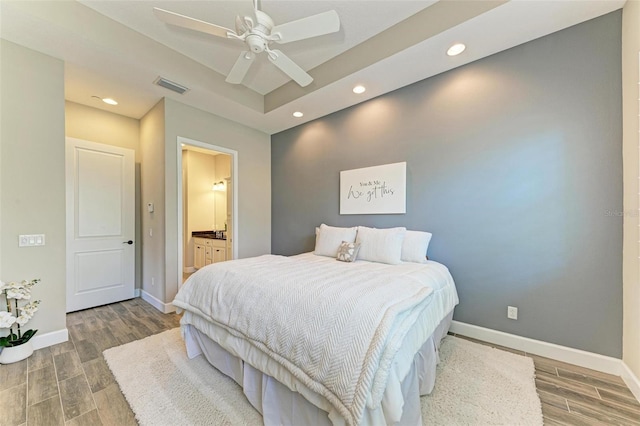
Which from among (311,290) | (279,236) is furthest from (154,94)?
(311,290)

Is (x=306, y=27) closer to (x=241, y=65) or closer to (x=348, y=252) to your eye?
(x=241, y=65)

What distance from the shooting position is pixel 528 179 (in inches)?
88.0

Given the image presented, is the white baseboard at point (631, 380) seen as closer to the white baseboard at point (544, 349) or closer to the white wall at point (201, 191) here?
the white baseboard at point (544, 349)

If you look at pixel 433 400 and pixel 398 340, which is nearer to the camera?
pixel 398 340

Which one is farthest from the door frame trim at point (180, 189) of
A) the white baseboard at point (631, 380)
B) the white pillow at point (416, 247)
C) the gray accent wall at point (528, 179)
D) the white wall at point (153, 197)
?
the white baseboard at point (631, 380)

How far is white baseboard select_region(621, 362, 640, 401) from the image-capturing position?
165 cm

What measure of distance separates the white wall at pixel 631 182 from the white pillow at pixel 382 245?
1.64m

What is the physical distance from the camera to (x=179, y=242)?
330 cm

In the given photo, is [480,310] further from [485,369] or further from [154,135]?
[154,135]

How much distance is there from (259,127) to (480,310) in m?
4.12

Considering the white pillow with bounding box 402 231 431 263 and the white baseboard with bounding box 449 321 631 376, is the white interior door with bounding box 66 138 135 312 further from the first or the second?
the white baseboard with bounding box 449 321 631 376

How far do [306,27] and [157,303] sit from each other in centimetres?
373

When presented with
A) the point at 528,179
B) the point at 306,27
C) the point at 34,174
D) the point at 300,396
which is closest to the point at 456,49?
the point at 528,179

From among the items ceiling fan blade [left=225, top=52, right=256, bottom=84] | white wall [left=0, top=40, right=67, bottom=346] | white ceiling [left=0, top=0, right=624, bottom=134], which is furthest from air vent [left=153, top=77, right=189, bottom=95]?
ceiling fan blade [left=225, top=52, right=256, bottom=84]
